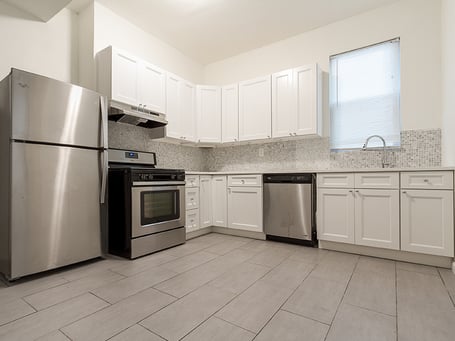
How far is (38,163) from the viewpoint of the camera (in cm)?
193

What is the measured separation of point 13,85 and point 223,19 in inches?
95.2

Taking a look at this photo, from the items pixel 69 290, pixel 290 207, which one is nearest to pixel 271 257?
pixel 290 207

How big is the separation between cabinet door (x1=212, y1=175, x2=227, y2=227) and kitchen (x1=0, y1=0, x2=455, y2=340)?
21 mm

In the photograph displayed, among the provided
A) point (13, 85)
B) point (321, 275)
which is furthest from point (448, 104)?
point (13, 85)

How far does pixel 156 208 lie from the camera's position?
105 inches

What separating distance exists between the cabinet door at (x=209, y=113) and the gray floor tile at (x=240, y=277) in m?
2.19

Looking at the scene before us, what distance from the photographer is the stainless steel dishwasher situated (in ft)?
9.12

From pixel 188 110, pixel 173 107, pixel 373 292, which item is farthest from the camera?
pixel 188 110

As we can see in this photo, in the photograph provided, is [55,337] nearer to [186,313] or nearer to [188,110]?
[186,313]

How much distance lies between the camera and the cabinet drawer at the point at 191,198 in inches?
125

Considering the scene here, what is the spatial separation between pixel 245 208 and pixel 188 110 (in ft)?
5.61

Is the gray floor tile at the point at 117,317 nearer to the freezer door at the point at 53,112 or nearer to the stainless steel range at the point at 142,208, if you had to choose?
the stainless steel range at the point at 142,208

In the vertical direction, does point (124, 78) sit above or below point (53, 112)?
above

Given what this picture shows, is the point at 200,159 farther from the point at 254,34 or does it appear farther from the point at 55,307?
the point at 55,307
